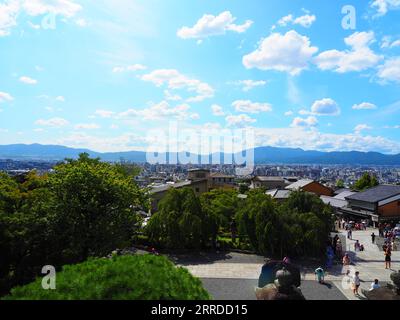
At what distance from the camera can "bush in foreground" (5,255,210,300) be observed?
6.90 meters

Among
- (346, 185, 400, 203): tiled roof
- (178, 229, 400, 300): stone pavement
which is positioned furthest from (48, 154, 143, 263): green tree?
(346, 185, 400, 203): tiled roof

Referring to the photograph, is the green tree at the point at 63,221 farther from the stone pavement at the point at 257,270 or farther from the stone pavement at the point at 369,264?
the stone pavement at the point at 369,264

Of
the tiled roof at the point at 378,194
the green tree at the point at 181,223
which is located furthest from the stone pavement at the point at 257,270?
the tiled roof at the point at 378,194

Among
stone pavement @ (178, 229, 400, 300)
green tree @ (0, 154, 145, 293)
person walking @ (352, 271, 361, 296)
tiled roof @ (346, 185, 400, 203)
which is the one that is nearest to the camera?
green tree @ (0, 154, 145, 293)

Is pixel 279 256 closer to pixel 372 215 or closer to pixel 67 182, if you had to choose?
pixel 67 182

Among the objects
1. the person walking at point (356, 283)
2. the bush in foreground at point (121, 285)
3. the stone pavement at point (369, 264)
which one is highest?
the bush in foreground at point (121, 285)

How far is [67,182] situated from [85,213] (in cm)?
194

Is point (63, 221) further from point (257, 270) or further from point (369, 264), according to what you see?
point (369, 264)

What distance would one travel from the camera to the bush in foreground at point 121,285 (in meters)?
6.90

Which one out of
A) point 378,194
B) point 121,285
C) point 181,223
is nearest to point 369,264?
point 181,223

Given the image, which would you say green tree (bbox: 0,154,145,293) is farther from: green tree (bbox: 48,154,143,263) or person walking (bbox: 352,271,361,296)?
person walking (bbox: 352,271,361,296)

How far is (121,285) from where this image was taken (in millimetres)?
7109

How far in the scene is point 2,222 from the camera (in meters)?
15.4

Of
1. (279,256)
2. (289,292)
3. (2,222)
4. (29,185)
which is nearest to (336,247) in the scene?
(279,256)
